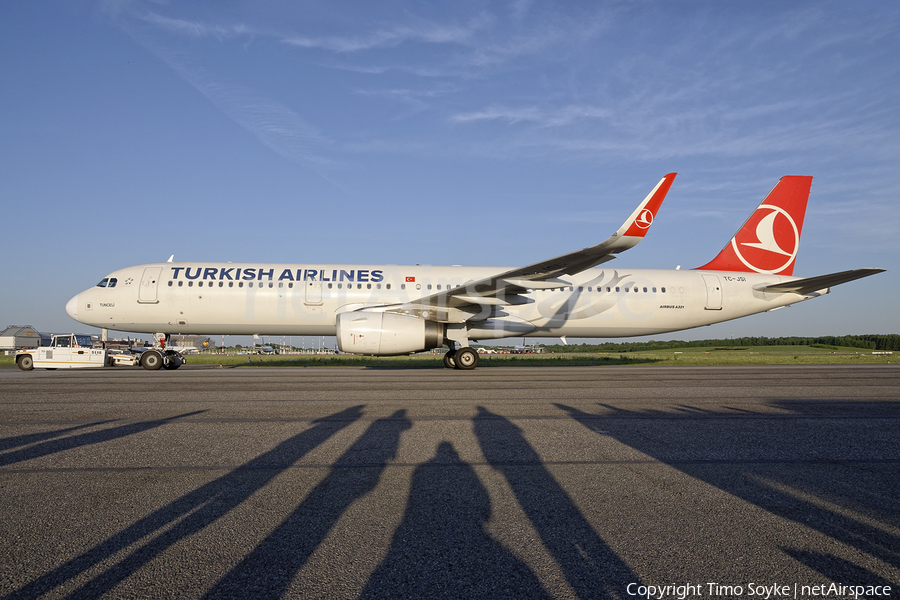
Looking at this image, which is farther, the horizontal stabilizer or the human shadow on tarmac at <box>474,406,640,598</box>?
the horizontal stabilizer

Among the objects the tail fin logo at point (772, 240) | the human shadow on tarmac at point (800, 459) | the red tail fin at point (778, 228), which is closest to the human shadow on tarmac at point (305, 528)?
the human shadow on tarmac at point (800, 459)

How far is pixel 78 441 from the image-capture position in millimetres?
5809

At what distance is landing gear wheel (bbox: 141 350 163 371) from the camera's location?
18188 mm

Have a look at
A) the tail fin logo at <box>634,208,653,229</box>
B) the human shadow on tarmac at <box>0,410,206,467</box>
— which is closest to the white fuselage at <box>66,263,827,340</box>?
the tail fin logo at <box>634,208,653,229</box>

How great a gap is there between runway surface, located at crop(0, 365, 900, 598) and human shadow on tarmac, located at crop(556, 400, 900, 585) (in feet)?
0.08

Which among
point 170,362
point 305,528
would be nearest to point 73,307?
point 170,362

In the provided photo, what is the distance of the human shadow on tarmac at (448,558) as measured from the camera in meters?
2.43

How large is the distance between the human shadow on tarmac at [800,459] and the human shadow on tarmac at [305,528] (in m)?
2.63

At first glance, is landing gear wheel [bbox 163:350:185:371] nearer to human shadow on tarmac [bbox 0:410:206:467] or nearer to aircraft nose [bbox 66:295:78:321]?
aircraft nose [bbox 66:295:78:321]

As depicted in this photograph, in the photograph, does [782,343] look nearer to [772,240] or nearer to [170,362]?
[772,240]

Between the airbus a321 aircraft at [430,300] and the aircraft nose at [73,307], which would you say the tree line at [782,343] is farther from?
the aircraft nose at [73,307]

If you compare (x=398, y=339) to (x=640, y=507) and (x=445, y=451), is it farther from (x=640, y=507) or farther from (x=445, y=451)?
(x=640, y=507)

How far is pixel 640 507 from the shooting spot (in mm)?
3631

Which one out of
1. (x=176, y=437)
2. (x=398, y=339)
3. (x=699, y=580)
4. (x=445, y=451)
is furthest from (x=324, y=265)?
(x=699, y=580)
